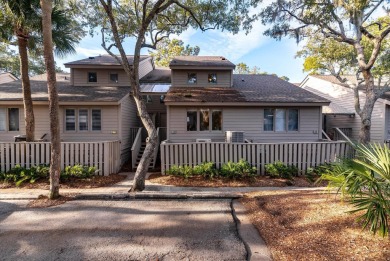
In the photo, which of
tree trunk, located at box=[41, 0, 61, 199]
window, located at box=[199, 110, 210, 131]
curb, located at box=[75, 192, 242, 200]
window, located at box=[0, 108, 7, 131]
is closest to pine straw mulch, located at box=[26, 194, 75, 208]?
tree trunk, located at box=[41, 0, 61, 199]

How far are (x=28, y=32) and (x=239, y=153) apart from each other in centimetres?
1092

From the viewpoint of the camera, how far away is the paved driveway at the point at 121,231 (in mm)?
3355

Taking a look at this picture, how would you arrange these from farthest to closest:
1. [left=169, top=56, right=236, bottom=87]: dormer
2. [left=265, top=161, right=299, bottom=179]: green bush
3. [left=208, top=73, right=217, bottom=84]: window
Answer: [left=208, top=73, right=217, bottom=84]: window → [left=169, top=56, right=236, bottom=87]: dormer → [left=265, top=161, right=299, bottom=179]: green bush

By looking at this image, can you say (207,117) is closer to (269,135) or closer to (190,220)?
(269,135)

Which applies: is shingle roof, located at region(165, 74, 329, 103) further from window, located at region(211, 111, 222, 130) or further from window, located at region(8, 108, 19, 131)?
window, located at region(8, 108, 19, 131)

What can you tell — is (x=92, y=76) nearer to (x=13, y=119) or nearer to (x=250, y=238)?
(x=13, y=119)

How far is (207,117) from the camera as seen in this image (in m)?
11.4

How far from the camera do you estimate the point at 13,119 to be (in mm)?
10820

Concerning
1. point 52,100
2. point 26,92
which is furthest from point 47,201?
point 26,92

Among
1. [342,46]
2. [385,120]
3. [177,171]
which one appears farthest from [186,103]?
[385,120]

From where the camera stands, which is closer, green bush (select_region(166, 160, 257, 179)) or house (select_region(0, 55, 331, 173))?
green bush (select_region(166, 160, 257, 179))

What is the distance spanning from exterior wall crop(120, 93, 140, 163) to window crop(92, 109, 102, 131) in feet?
3.70

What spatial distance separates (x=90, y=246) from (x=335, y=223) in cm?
443

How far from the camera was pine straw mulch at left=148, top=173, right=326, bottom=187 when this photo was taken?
7734 mm
